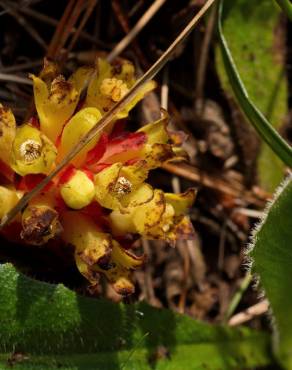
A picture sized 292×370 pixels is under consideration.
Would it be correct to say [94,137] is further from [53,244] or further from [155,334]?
[155,334]

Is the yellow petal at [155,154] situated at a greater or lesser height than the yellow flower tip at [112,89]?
lesser

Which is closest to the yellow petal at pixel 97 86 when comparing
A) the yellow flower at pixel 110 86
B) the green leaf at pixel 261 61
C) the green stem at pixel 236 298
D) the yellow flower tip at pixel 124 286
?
the yellow flower at pixel 110 86

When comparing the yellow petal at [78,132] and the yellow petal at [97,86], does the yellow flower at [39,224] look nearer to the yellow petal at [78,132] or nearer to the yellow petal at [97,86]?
the yellow petal at [78,132]

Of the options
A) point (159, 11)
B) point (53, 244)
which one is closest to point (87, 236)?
point (53, 244)

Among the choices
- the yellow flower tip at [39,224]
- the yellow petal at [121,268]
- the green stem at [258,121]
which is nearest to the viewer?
the yellow flower tip at [39,224]

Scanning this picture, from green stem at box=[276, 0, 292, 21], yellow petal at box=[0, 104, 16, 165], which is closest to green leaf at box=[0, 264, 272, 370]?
yellow petal at box=[0, 104, 16, 165]

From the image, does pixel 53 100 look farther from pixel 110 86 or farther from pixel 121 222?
pixel 121 222

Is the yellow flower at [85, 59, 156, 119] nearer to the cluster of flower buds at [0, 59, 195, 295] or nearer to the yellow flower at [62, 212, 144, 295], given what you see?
the cluster of flower buds at [0, 59, 195, 295]

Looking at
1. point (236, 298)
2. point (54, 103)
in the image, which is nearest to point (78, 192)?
point (54, 103)
